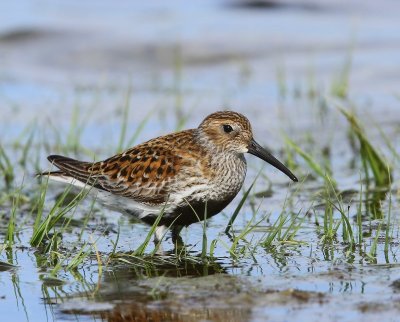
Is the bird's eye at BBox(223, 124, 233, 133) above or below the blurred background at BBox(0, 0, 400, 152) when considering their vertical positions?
below

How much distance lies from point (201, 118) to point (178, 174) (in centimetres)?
544

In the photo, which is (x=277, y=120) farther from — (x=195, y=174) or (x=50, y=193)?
(x=195, y=174)

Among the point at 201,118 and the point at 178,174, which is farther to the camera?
the point at 201,118

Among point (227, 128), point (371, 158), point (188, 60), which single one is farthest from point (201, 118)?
point (227, 128)

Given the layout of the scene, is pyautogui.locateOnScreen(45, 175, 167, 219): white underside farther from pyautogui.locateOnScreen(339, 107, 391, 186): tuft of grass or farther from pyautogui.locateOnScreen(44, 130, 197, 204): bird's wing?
pyautogui.locateOnScreen(339, 107, 391, 186): tuft of grass

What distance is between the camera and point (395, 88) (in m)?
16.0

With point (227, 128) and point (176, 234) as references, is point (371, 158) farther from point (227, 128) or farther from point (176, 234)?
point (176, 234)

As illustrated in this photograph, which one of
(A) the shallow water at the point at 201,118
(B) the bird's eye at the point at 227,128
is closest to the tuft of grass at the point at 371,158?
(A) the shallow water at the point at 201,118

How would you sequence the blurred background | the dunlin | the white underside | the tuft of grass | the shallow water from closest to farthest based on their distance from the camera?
the shallow water, the dunlin, the white underside, the tuft of grass, the blurred background

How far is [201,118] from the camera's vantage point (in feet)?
48.7

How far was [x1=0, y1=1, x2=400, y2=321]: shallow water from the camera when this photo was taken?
7.24m

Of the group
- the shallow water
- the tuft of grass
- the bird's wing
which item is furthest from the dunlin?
the tuft of grass

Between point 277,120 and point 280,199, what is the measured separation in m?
3.95

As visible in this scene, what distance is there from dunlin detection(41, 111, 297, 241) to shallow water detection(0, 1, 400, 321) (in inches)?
11.3
